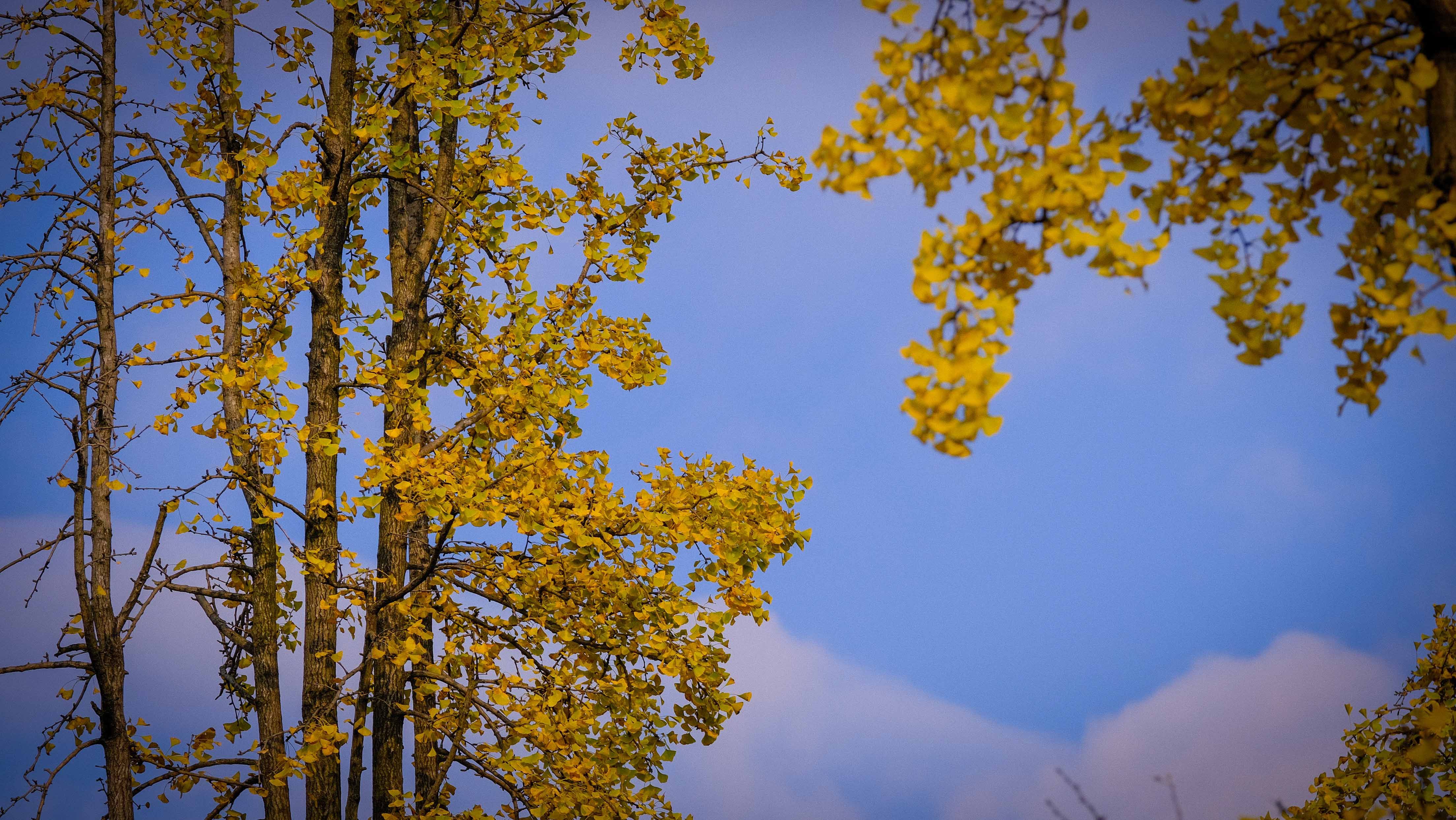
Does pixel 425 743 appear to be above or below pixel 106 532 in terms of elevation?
Answer: below

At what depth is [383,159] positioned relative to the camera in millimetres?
7008

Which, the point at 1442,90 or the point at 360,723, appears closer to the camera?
the point at 1442,90

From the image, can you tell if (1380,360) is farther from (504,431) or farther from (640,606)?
(504,431)

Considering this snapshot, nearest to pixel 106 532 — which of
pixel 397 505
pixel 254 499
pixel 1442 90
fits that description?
pixel 254 499

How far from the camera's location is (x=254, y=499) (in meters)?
5.78

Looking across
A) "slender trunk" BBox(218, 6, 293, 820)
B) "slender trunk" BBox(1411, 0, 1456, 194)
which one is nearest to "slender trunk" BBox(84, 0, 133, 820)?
"slender trunk" BBox(218, 6, 293, 820)

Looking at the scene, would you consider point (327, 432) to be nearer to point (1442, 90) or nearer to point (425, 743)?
point (425, 743)

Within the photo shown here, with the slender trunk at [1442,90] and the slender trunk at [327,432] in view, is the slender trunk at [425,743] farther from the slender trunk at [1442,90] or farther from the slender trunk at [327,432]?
the slender trunk at [1442,90]

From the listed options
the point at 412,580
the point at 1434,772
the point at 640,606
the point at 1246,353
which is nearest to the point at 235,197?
the point at 412,580

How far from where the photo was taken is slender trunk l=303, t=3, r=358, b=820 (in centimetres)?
571

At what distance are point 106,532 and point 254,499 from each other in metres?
0.75

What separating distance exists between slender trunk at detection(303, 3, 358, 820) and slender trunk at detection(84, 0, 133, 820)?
930 millimetres

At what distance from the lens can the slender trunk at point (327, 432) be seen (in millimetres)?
5715

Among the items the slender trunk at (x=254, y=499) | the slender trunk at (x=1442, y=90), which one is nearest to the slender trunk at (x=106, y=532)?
the slender trunk at (x=254, y=499)
